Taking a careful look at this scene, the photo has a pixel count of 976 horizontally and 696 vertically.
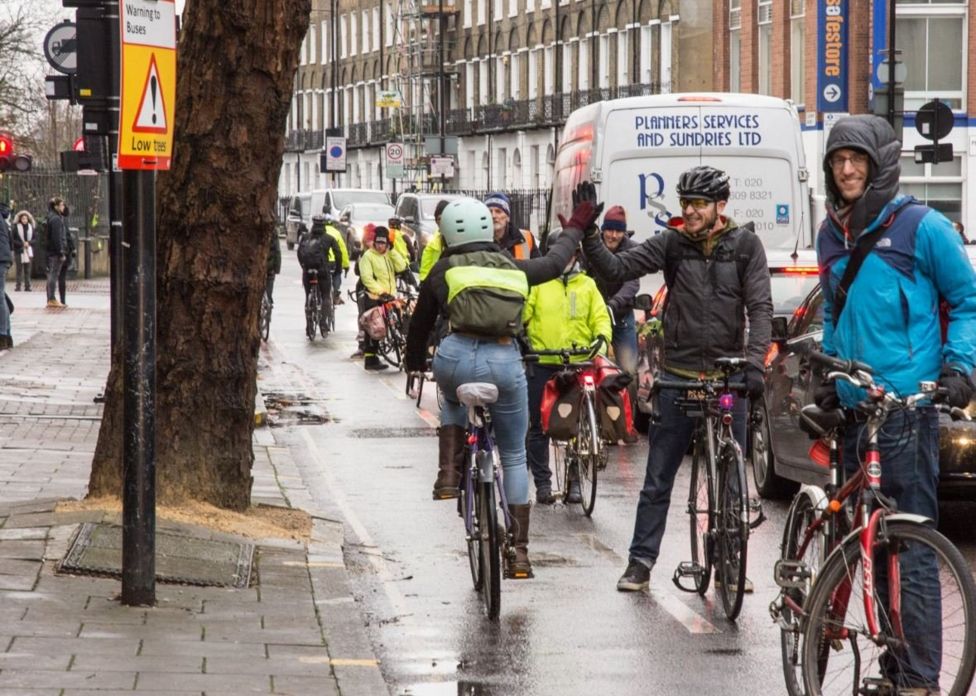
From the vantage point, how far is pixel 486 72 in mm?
81562

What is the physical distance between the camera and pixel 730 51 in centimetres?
5600

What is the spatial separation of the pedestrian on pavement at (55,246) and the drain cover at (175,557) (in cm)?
2649

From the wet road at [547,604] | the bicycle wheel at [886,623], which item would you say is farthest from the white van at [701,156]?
the bicycle wheel at [886,623]

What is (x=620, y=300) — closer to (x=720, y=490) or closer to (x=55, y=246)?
(x=720, y=490)

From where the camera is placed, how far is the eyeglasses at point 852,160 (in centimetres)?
641

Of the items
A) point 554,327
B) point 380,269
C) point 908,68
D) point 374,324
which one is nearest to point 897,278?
point 554,327

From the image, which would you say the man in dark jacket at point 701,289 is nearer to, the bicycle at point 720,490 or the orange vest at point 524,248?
the bicycle at point 720,490

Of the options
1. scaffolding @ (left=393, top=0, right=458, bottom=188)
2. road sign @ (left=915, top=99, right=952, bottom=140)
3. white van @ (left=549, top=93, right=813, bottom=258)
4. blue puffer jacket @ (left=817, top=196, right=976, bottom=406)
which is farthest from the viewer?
scaffolding @ (left=393, top=0, right=458, bottom=188)

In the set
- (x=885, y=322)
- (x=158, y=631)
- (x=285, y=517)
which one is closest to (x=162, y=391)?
(x=285, y=517)

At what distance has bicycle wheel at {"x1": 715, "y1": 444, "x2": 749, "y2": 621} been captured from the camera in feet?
28.1

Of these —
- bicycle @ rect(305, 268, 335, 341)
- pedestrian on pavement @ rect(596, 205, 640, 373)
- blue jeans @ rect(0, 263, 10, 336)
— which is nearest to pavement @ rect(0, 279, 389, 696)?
pedestrian on pavement @ rect(596, 205, 640, 373)

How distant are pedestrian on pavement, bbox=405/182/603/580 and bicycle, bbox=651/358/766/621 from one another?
2.35 ft

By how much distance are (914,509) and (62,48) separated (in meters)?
12.5

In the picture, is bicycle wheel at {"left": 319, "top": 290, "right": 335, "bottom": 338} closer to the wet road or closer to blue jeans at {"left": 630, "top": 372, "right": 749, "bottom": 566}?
the wet road
